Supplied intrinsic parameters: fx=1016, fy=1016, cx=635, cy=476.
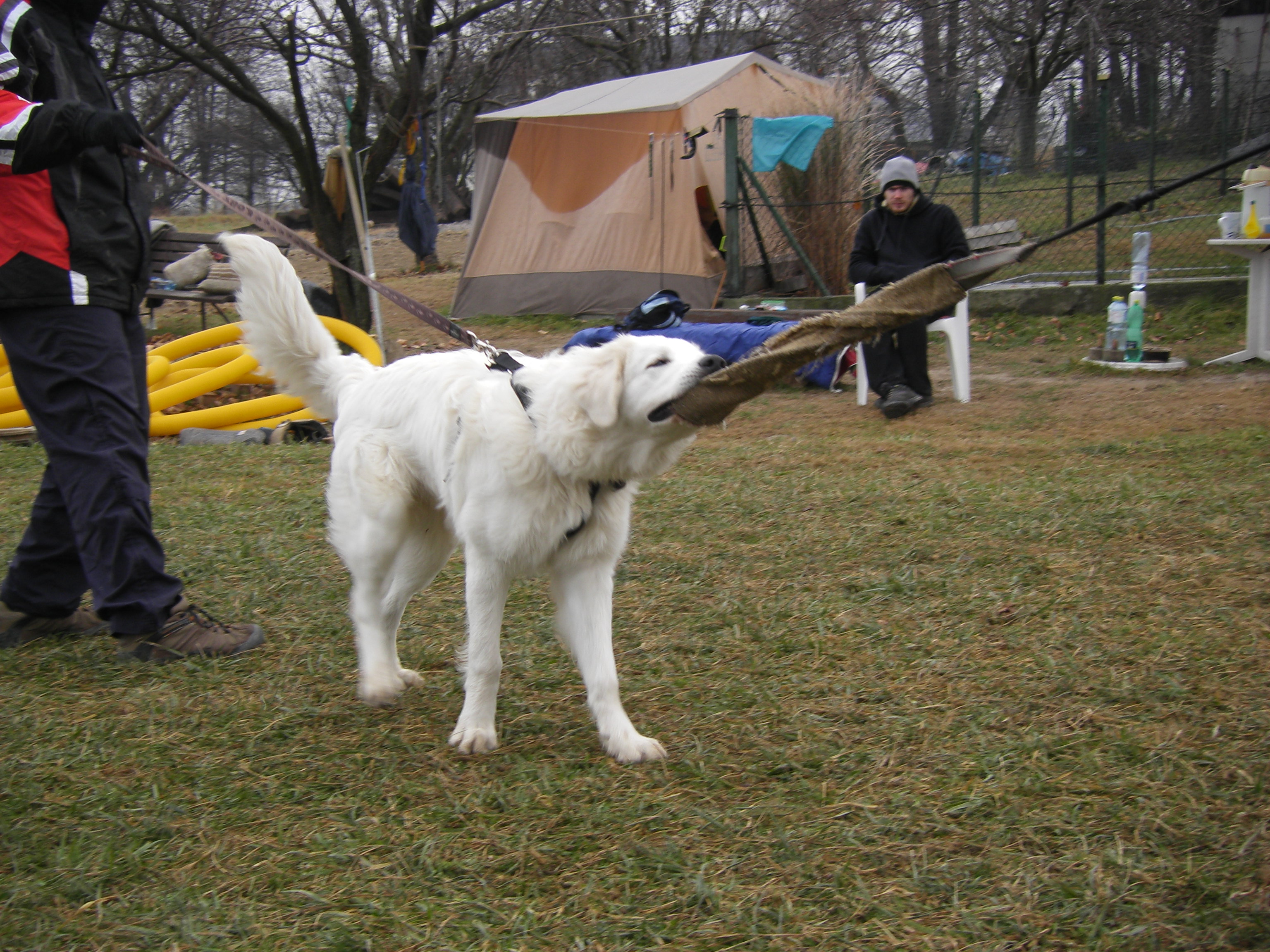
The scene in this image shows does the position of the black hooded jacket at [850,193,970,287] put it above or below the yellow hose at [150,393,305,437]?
above

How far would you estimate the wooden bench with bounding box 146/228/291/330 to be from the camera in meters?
11.5

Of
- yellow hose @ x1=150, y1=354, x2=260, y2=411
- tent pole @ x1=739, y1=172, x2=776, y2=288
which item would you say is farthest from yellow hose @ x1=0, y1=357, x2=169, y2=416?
tent pole @ x1=739, y1=172, x2=776, y2=288

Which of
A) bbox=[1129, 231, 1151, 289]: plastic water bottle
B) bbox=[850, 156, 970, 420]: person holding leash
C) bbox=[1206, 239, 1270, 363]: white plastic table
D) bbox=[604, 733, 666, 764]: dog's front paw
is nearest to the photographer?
bbox=[604, 733, 666, 764]: dog's front paw

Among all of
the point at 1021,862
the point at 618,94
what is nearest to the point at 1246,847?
the point at 1021,862

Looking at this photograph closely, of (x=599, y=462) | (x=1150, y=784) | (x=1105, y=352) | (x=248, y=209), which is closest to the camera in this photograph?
(x=1150, y=784)

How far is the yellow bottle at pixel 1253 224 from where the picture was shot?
27.9 ft

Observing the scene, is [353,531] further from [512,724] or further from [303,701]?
[512,724]

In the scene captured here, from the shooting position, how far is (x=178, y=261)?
11789 millimetres

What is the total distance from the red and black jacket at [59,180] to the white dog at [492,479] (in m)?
0.39

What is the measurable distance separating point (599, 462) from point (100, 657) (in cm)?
206

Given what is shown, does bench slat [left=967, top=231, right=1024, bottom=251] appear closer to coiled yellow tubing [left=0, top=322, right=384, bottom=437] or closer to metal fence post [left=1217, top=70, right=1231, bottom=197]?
metal fence post [left=1217, top=70, right=1231, bottom=197]

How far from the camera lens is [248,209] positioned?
3.86 m

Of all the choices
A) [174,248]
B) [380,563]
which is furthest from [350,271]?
[174,248]

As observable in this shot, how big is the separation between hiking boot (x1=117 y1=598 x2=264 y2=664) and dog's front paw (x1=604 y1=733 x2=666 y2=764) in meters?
1.55
